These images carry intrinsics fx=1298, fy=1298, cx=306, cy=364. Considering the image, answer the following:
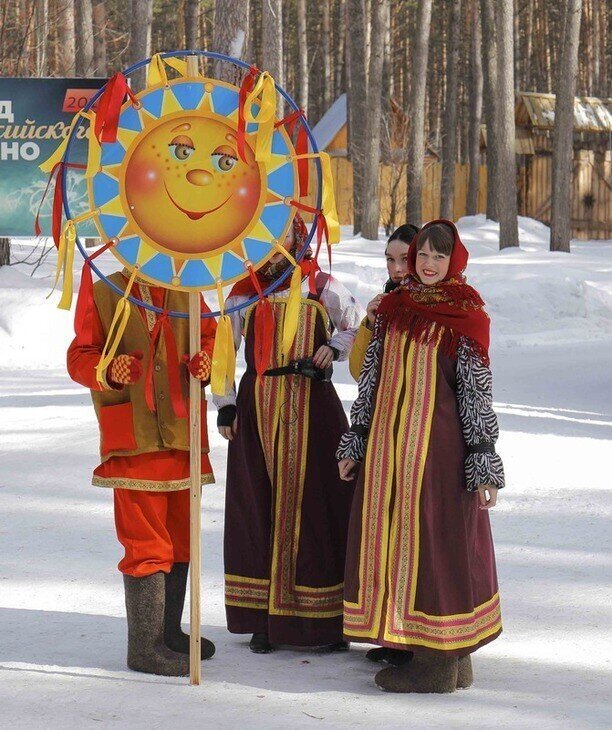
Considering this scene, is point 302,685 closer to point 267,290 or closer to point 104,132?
point 267,290

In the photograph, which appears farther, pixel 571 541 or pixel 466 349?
pixel 571 541

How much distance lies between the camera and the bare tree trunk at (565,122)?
A: 21.3m

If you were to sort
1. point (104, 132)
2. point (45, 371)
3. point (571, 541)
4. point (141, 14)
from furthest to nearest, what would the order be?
point (141, 14)
point (45, 371)
point (571, 541)
point (104, 132)

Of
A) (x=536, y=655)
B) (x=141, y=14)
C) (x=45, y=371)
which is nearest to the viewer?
(x=536, y=655)

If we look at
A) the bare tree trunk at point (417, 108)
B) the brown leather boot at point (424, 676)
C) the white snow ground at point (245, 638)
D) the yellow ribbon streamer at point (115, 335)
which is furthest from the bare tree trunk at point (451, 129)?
the brown leather boot at point (424, 676)

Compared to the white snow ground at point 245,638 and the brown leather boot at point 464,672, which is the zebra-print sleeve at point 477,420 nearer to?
the brown leather boot at point 464,672

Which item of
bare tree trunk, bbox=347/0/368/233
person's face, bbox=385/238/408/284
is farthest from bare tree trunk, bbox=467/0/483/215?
person's face, bbox=385/238/408/284

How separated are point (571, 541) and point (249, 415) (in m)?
2.17

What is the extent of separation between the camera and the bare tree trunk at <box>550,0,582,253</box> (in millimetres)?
21344

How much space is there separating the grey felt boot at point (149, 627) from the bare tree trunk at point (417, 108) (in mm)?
21547

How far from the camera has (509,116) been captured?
2119 centimetres

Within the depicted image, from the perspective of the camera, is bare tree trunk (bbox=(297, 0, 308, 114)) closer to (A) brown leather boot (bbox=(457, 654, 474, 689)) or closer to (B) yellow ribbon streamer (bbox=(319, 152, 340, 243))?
(B) yellow ribbon streamer (bbox=(319, 152, 340, 243))

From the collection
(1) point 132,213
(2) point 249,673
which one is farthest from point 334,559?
(1) point 132,213

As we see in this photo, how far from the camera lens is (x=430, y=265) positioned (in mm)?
3898
